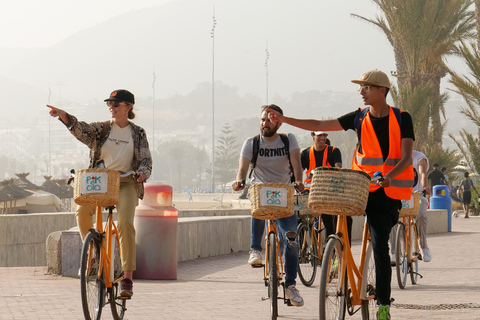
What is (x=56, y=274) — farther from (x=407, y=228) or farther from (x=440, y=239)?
(x=440, y=239)

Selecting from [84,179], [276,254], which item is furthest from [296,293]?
[84,179]

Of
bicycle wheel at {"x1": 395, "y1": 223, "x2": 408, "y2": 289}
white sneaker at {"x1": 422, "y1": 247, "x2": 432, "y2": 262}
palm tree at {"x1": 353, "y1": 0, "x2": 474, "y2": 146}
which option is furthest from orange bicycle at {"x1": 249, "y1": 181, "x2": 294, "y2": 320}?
palm tree at {"x1": 353, "y1": 0, "x2": 474, "y2": 146}

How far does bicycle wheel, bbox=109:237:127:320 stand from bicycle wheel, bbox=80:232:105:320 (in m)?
0.14

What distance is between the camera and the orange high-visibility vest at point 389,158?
570 centimetres

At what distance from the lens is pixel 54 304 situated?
8023mm

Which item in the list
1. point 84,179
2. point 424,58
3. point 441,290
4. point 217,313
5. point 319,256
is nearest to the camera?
point 84,179

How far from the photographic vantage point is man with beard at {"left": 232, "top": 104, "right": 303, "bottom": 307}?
7316mm

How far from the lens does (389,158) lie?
18.8 ft

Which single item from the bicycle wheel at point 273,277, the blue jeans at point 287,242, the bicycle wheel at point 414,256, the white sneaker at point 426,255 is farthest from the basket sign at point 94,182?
the white sneaker at point 426,255

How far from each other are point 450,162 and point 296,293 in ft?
97.3

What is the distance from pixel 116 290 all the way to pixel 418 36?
80.7 ft

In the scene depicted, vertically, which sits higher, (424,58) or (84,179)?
(424,58)

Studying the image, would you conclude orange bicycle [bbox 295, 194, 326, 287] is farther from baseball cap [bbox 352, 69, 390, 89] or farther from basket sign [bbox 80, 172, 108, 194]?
baseball cap [bbox 352, 69, 390, 89]

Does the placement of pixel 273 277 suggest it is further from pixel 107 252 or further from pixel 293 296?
pixel 107 252
